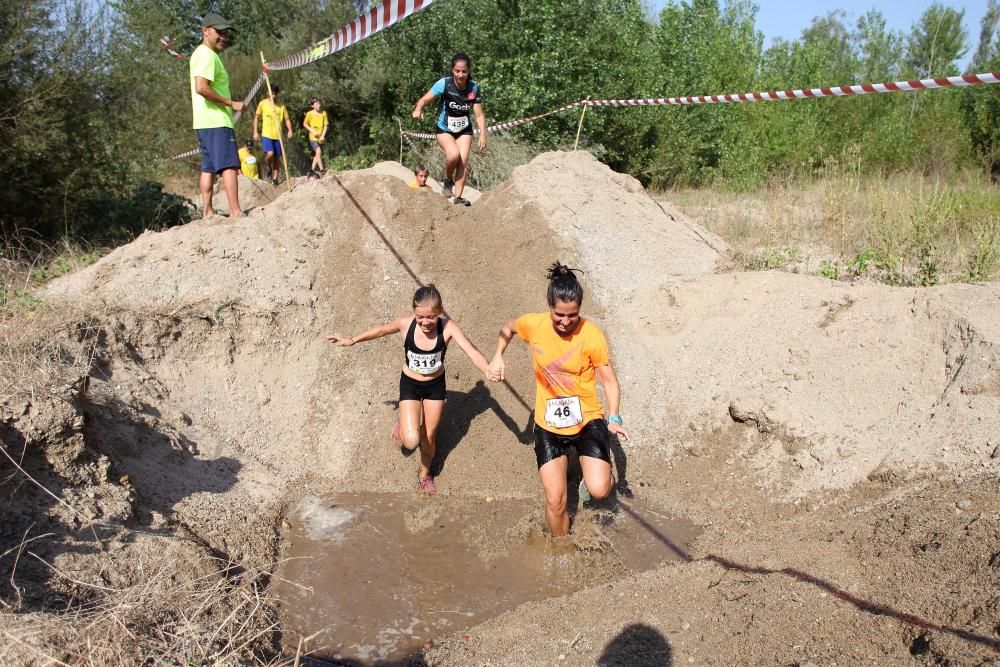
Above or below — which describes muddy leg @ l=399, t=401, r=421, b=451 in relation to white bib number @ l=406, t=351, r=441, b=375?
below

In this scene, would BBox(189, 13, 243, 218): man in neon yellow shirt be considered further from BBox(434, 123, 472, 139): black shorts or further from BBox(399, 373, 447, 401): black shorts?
BBox(399, 373, 447, 401): black shorts

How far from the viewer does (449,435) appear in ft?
20.3

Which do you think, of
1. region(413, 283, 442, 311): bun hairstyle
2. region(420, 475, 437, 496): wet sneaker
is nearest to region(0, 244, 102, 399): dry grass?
region(413, 283, 442, 311): bun hairstyle

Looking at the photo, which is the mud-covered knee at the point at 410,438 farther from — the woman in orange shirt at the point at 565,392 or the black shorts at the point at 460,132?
the black shorts at the point at 460,132

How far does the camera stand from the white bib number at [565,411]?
4617 mm

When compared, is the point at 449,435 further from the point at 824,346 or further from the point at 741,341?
the point at 824,346

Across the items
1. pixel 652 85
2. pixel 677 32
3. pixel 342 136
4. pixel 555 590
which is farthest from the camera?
pixel 342 136

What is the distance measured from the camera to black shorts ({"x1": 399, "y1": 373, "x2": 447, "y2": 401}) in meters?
5.46

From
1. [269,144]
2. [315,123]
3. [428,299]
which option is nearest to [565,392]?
[428,299]

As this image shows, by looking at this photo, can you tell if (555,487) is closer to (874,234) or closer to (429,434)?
(429,434)

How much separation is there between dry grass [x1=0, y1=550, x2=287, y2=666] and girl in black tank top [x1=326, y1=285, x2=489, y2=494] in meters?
2.02

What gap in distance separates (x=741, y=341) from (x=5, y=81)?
777cm

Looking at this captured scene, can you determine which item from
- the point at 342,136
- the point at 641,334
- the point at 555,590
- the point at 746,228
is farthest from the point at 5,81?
the point at 342,136

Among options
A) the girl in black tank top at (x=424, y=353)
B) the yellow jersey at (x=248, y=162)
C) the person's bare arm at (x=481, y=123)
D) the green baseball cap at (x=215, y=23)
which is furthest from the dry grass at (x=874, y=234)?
the yellow jersey at (x=248, y=162)
